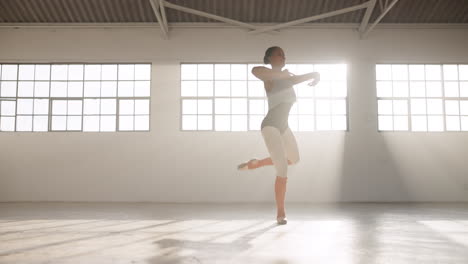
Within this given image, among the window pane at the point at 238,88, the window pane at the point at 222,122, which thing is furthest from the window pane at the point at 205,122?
the window pane at the point at 238,88

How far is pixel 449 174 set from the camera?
23.9 feet

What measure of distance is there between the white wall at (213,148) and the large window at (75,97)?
→ 19 cm

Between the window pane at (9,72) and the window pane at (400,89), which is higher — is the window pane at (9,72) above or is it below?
above

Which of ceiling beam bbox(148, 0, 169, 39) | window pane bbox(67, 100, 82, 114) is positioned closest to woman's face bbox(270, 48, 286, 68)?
ceiling beam bbox(148, 0, 169, 39)

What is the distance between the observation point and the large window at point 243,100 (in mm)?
7457

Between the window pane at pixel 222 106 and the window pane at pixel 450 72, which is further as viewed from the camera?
the window pane at pixel 450 72

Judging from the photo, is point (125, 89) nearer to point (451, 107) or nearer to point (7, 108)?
point (7, 108)

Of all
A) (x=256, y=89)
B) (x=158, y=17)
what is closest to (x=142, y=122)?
(x=158, y=17)

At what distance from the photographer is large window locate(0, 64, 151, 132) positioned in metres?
7.45

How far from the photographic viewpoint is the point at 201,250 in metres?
2.25

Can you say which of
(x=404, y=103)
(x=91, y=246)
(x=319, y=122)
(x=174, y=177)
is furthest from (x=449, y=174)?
(x=91, y=246)

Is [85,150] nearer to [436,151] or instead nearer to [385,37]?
[385,37]

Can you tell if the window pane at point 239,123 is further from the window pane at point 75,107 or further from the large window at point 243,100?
the window pane at point 75,107

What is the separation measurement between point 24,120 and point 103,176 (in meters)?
1.84
